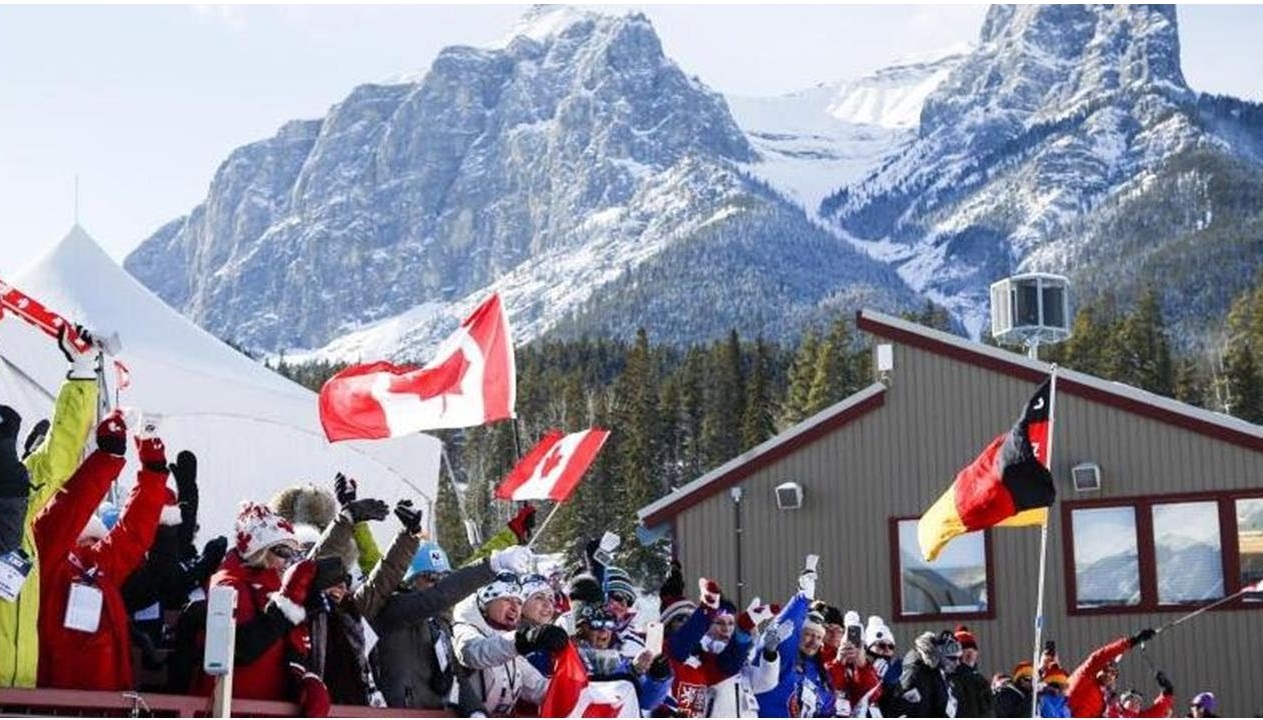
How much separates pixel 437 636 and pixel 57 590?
1.78m

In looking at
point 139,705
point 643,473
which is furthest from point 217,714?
point 643,473

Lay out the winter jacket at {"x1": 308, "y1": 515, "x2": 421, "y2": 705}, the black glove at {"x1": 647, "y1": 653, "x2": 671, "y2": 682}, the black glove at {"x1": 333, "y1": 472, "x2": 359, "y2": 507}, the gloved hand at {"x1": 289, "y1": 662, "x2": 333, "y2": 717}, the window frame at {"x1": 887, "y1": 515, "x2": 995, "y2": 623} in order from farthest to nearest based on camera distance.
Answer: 1. the window frame at {"x1": 887, "y1": 515, "x2": 995, "y2": 623}
2. the black glove at {"x1": 647, "y1": 653, "x2": 671, "y2": 682}
3. the black glove at {"x1": 333, "y1": 472, "x2": 359, "y2": 507}
4. the winter jacket at {"x1": 308, "y1": 515, "x2": 421, "y2": 705}
5. the gloved hand at {"x1": 289, "y1": 662, "x2": 333, "y2": 717}

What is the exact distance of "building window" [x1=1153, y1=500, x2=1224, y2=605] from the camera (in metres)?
18.5

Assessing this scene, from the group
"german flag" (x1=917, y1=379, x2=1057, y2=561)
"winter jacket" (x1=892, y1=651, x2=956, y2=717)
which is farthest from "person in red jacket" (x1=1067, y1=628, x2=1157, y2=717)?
"winter jacket" (x1=892, y1=651, x2=956, y2=717)

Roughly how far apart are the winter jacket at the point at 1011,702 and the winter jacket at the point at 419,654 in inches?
255

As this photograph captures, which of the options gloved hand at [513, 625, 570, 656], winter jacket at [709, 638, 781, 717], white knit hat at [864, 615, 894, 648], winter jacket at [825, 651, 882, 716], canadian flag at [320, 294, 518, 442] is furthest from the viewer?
white knit hat at [864, 615, 894, 648]

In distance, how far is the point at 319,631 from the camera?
7.04 metres

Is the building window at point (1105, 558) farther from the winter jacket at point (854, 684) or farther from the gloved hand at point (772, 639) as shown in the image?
the gloved hand at point (772, 639)

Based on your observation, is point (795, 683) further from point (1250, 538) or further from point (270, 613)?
point (1250, 538)

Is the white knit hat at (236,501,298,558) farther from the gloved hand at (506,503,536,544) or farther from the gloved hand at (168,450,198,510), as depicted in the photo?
the gloved hand at (506,503,536,544)

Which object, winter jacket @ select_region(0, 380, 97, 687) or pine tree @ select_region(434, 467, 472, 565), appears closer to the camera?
winter jacket @ select_region(0, 380, 97, 687)

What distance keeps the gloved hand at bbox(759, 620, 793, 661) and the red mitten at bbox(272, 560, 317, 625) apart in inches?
126

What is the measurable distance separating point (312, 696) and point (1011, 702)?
8150 millimetres

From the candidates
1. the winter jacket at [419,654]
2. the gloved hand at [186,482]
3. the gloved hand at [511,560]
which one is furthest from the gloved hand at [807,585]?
the gloved hand at [186,482]
